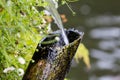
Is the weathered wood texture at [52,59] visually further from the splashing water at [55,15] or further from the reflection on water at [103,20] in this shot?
the reflection on water at [103,20]

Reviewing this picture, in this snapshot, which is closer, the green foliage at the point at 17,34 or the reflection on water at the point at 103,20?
the green foliage at the point at 17,34

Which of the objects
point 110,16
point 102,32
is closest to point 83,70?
point 102,32

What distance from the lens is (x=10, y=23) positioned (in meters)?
0.98

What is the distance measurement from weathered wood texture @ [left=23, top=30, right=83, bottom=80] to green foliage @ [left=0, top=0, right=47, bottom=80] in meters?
0.08

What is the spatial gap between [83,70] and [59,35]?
323 cm

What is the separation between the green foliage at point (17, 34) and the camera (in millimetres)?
958

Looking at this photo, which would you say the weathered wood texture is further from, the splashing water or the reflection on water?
the reflection on water

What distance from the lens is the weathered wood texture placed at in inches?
34.4

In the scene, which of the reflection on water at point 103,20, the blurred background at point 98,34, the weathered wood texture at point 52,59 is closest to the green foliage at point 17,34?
the weathered wood texture at point 52,59

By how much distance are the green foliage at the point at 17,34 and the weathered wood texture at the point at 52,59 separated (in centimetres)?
8

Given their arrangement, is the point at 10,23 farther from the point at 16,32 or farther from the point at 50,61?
the point at 50,61

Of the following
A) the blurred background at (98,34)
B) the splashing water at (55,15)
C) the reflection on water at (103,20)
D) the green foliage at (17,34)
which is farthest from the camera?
the reflection on water at (103,20)

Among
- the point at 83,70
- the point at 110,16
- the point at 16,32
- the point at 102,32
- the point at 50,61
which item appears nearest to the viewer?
the point at 50,61

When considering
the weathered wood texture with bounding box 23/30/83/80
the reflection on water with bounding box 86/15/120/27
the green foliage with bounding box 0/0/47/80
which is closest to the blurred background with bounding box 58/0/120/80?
the reflection on water with bounding box 86/15/120/27
